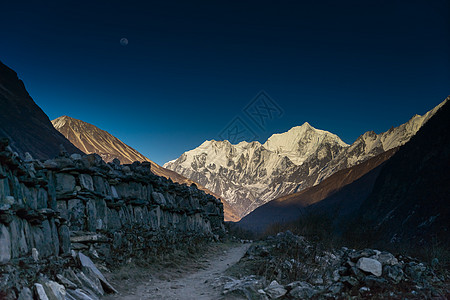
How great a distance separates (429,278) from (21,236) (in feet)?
29.5

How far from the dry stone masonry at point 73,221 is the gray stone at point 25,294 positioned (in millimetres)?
17

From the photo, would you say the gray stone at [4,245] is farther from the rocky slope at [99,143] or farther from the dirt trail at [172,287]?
the rocky slope at [99,143]

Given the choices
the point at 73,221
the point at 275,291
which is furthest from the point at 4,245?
the point at 275,291

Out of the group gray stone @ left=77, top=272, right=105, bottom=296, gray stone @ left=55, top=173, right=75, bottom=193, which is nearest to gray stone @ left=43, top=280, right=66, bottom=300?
gray stone @ left=77, top=272, right=105, bottom=296

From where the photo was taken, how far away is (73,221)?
385 inches

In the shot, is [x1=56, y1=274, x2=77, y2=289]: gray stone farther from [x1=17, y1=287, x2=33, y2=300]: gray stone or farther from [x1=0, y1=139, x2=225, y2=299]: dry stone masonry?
[x1=17, y1=287, x2=33, y2=300]: gray stone

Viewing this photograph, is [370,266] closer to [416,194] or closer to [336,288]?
[336,288]

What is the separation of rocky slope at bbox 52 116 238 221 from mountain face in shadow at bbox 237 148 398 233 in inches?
1274

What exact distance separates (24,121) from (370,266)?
79115 millimetres

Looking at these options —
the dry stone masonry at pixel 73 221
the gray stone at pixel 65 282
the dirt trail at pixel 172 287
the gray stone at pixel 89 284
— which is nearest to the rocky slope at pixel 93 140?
the dry stone masonry at pixel 73 221

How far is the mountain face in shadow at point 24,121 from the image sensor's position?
59.6 metres

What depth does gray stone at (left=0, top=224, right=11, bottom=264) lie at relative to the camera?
539 cm

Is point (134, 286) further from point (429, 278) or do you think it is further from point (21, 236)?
point (429, 278)

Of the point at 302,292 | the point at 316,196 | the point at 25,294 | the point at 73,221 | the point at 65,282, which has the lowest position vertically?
the point at 302,292
